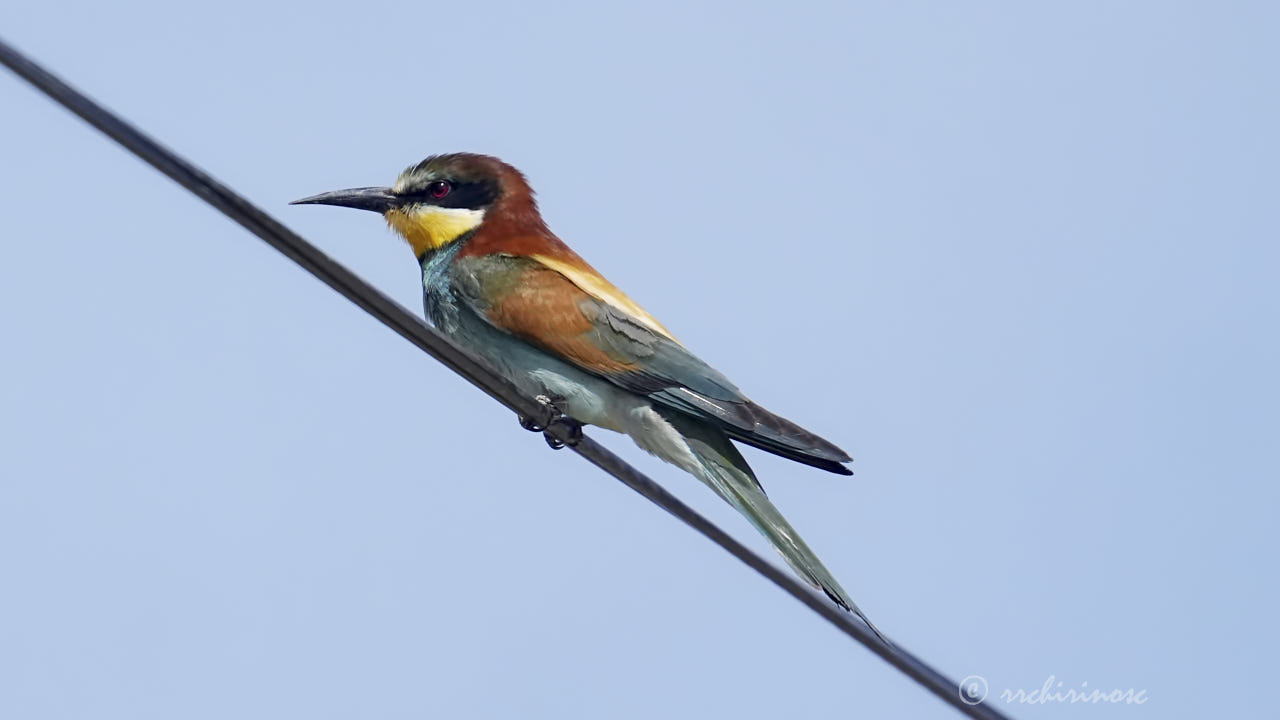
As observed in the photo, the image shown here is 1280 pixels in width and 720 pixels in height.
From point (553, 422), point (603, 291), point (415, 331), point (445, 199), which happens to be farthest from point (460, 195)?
point (415, 331)

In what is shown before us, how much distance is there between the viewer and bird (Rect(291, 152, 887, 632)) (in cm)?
385

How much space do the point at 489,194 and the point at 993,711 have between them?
2678 millimetres

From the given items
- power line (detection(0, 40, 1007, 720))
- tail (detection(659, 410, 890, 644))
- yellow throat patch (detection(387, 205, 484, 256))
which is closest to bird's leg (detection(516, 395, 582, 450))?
tail (detection(659, 410, 890, 644))

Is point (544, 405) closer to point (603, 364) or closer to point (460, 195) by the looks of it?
point (603, 364)

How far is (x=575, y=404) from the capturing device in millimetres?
4078

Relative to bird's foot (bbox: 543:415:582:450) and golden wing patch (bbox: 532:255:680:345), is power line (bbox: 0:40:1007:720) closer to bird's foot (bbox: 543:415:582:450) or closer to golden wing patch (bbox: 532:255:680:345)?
bird's foot (bbox: 543:415:582:450)

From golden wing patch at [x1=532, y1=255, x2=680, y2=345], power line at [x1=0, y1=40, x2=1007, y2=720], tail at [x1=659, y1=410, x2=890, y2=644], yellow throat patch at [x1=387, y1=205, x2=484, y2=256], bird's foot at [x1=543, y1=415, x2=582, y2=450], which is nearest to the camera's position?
power line at [x1=0, y1=40, x2=1007, y2=720]

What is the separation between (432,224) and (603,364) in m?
0.93

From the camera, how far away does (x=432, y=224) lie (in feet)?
15.4

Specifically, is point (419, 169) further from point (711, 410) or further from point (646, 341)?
point (711, 410)

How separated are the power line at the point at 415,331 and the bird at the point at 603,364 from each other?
0.94 meters

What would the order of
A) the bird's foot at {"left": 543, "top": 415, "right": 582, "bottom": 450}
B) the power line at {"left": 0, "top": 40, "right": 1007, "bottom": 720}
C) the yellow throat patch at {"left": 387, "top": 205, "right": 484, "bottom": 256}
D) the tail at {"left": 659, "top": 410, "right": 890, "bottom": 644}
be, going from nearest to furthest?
the power line at {"left": 0, "top": 40, "right": 1007, "bottom": 720}
the tail at {"left": 659, "top": 410, "right": 890, "bottom": 644}
the bird's foot at {"left": 543, "top": 415, "right": 582, "bottom": 450}
the yellow throat patch at {"left": 387, "top": 205, "right": 484, "bottom": 256}

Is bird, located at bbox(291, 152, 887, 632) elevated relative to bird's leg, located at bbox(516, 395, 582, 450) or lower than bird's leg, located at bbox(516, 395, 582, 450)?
elevated

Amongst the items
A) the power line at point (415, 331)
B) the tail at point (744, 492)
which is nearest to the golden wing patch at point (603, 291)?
the tail at point (744, 492)
